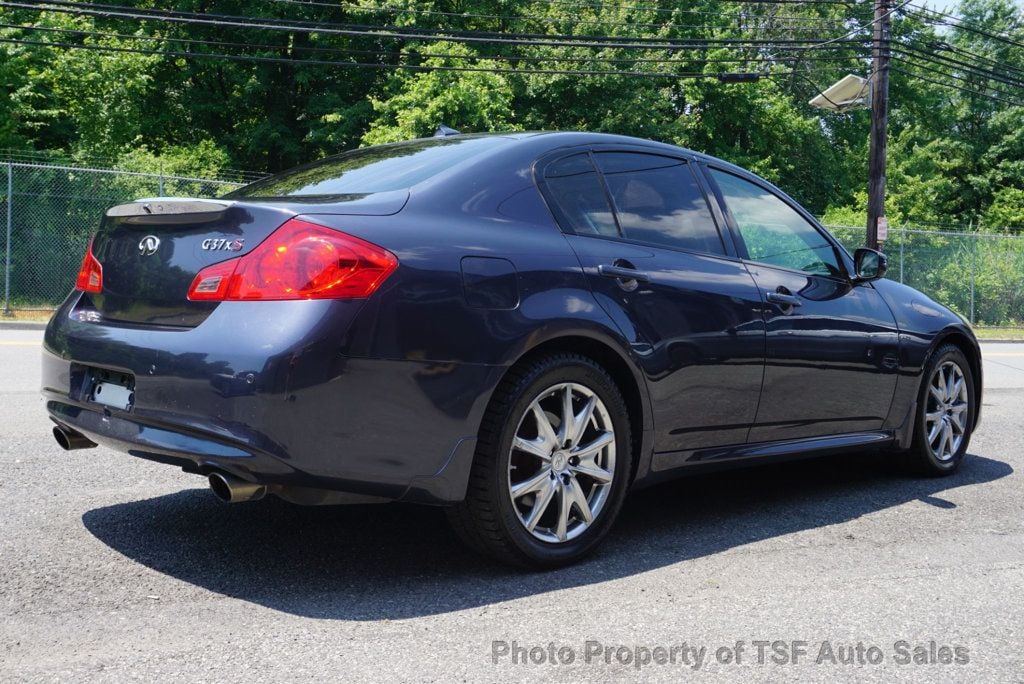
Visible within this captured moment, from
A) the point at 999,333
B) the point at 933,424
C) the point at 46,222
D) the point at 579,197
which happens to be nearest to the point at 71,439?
the point at 579,197

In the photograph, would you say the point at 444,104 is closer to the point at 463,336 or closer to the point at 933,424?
the point at 933,424

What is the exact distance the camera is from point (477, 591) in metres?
3.49

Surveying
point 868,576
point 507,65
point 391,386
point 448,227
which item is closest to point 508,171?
point 448,227

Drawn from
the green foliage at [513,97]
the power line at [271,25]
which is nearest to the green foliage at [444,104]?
the green foliage at [513,97]

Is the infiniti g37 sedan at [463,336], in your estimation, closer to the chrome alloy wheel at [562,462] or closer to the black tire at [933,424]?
the chrome alloy wheel at [562,462]

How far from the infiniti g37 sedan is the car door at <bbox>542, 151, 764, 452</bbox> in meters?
0.01

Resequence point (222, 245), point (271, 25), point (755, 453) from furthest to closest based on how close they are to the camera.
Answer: point (271, 25), point (755, 453), point (222, 245)

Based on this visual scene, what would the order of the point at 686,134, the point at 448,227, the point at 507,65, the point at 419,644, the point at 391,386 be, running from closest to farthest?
the point at 419,644 → the point at 391,386 → the point at 448,227 → the point at 507,65 → the point at 686,134

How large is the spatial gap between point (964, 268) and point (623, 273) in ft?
78.4

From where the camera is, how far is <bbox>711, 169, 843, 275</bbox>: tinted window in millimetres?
4754

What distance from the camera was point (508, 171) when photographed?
3867 mm

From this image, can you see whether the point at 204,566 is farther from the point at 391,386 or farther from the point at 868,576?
the point at 868,576

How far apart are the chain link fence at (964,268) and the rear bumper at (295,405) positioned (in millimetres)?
22342

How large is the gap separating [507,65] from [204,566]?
2975 cm
